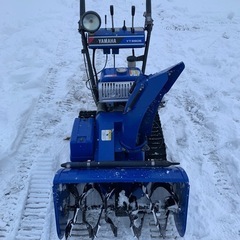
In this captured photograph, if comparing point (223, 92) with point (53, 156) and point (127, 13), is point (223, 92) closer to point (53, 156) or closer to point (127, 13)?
point (53, 156)

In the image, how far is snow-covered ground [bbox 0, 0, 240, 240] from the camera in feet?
14.4

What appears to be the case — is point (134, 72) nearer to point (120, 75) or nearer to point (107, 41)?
point (120, 75)

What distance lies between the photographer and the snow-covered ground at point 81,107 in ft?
14.4

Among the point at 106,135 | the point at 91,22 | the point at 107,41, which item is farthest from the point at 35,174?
the point at 91,22

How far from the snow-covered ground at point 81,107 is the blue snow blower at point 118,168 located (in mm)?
338

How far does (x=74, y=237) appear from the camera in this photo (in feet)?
13.1

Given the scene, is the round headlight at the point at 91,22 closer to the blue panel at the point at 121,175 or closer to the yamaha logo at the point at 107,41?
the yamaha logo at the point at 107,41

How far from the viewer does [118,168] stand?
3773 millimetres

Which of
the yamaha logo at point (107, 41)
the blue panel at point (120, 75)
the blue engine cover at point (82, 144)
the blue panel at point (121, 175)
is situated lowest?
the blue panel at point (121, 175)

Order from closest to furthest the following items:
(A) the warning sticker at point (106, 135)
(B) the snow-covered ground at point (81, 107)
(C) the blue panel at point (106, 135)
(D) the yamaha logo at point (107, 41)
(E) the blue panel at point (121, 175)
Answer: (E) the blue panel at point (121, 175) < (C) the blue panel at point (106, 135) < (A) the warning sticker at point (106, 135) < (B) the snow-covered ground at point (81, 107) < (D) the yamaha logo at point (107, 41)

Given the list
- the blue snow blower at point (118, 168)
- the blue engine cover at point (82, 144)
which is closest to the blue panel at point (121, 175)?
the blue snow blower at point (118, 168)

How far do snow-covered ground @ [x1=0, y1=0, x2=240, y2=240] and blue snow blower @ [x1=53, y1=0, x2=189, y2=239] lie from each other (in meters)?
0.34

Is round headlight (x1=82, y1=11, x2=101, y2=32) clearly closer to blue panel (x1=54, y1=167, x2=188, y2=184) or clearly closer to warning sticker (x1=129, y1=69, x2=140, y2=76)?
warning sticker (x1=129, y1=69, x2=140, y2=76)

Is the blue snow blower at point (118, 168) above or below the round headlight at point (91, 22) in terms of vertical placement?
below
